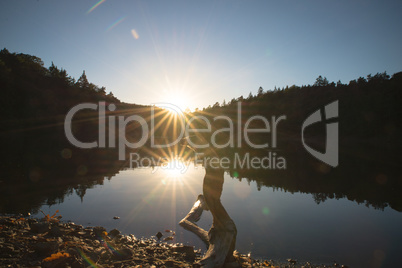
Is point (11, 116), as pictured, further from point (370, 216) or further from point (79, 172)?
point (370, 216)

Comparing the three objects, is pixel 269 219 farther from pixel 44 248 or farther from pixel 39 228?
pixel 39 228

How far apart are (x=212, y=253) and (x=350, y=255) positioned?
5.76 m

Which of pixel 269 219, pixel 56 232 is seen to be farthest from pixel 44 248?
pixel 269 219

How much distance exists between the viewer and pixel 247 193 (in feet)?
50.8

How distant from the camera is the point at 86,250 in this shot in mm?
5816

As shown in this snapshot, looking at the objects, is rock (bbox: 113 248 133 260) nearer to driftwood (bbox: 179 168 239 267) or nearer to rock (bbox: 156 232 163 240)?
rock (bbox: 156 232 163 240)

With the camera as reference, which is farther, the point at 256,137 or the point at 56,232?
the point at 256,137

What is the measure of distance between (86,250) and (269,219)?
28.1 feet

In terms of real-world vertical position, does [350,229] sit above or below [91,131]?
below

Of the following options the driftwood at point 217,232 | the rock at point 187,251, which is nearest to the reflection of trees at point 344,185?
the driftwood at point 217,232

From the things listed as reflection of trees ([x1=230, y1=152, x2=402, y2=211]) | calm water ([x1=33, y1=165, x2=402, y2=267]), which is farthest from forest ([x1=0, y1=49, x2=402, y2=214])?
calm water ([x1=33, y1=165, x2=402, y2=267])

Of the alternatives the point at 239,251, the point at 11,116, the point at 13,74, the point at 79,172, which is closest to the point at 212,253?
the point at 239,251

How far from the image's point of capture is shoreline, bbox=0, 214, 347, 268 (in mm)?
4938

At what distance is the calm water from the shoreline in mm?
916
